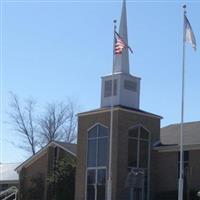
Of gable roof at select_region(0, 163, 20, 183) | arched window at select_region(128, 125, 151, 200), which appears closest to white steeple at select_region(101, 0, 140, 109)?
arched window at select_region(128, 125, 151, 200)

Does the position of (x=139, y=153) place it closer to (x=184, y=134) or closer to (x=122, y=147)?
(x=122, y=147)

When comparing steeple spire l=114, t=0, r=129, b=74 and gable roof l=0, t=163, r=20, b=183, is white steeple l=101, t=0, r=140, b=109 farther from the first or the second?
gable roof l=0, t=163, r=20, b=183

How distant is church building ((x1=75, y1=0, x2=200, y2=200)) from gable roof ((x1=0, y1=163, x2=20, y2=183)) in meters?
18.2

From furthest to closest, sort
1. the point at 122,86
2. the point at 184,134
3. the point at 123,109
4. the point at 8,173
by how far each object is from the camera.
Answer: the point at 8,173
the point at 184,134
the point at 122,86
the point at 123,109

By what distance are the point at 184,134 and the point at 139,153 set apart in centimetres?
380

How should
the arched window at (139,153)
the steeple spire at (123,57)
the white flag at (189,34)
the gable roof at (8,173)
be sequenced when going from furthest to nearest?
the gable roof at (8,173), the steeple spire at (123,57), the arched window at (139,153), the white flag at (189,34)

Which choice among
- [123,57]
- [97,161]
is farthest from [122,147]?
[123,57]

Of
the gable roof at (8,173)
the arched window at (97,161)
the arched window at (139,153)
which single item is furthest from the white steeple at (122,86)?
the gable roof at (8,173)

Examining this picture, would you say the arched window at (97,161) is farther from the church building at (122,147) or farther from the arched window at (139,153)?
the arched window at (139,153)

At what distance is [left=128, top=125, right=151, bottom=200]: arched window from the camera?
37812 mm

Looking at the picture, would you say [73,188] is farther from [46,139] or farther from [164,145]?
[46,139]

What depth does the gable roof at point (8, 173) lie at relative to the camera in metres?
56.5

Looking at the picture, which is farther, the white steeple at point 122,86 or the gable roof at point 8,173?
the gable roof at point 8,173

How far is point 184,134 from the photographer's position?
39938 mm
